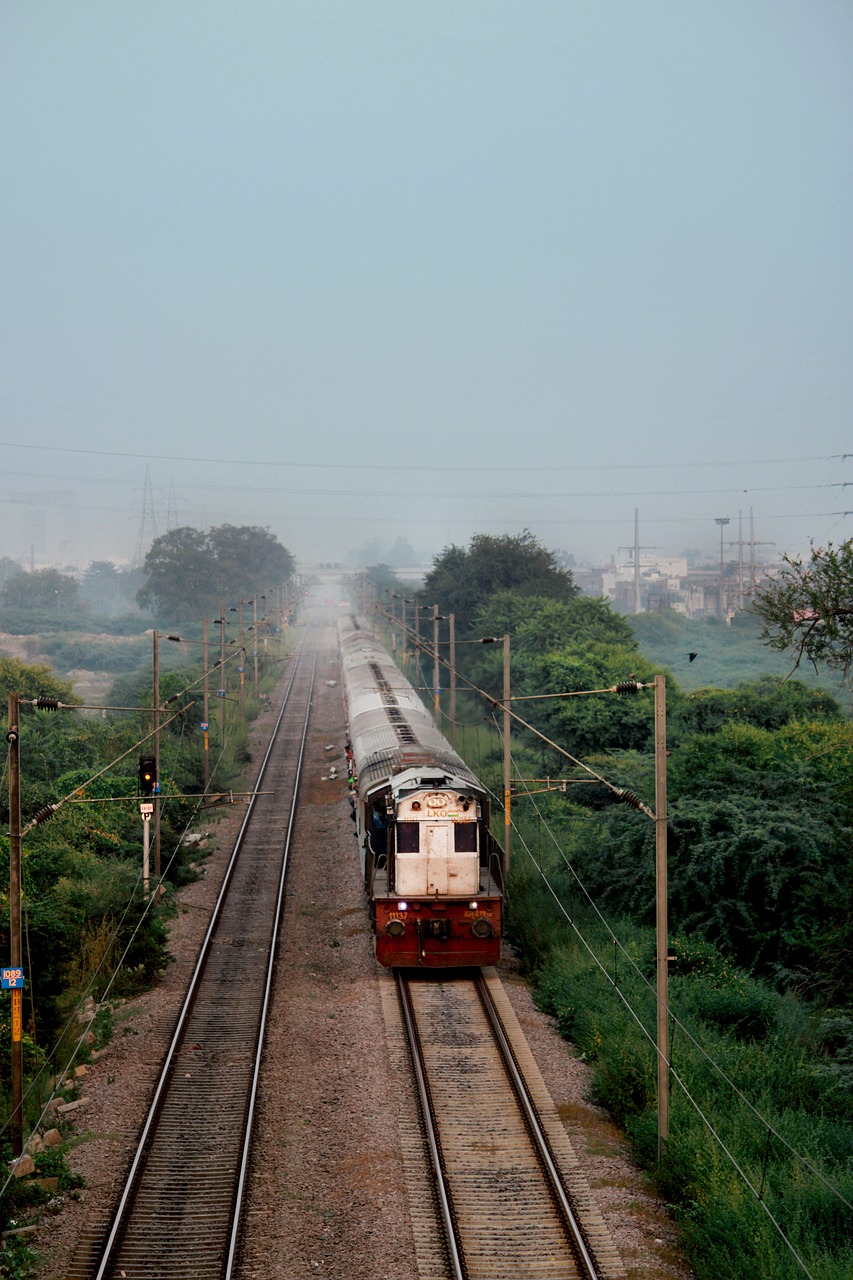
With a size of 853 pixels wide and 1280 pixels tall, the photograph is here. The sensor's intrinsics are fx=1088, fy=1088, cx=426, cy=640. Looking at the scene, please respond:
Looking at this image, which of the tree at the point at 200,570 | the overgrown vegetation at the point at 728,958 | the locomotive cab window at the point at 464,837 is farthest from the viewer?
the tree at the point at 200,570

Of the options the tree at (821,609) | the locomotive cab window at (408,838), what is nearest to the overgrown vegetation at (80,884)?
the locomotive cab window at (408,838)

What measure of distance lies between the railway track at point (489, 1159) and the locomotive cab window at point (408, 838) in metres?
2.78

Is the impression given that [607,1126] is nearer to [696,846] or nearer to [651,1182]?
[651,1182]

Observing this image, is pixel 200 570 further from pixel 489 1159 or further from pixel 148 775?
pixel 489 1159

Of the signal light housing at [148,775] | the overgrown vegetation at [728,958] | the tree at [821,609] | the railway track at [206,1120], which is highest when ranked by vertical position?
the tree at [821,609]

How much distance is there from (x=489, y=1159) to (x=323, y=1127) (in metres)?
2.57

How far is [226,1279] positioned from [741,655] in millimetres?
99578

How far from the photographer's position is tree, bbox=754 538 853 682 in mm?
25109

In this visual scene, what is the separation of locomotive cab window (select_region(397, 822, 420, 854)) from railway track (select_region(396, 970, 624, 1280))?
2.78 metres

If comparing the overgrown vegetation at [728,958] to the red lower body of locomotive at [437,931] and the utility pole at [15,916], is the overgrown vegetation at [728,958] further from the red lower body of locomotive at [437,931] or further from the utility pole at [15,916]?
the utility pole at [15,916]

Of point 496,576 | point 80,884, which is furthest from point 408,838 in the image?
point 496,576

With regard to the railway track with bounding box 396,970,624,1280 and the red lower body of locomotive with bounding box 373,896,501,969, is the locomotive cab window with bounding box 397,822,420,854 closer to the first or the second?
the red lower body of locomotive with bounding box 373,896,501,969

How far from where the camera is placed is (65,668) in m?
102

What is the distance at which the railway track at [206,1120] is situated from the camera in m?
12.7
